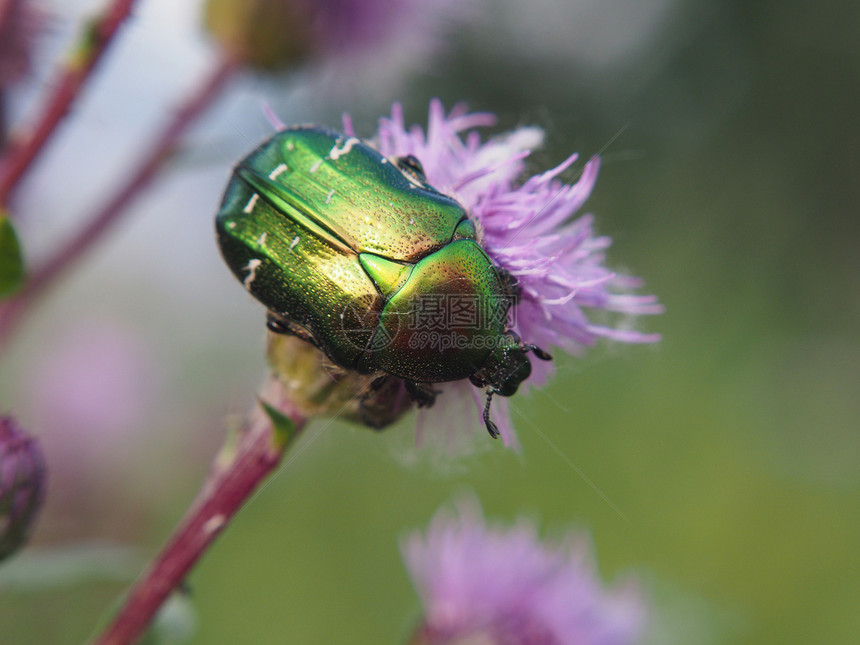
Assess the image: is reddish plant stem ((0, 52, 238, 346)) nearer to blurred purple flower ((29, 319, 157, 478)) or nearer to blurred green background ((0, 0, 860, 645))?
blurred green background ((0, 0, 860, 645))

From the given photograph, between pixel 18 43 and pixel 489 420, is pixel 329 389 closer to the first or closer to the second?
pixel 489 420

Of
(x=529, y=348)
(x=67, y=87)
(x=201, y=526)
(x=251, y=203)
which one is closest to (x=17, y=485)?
(x=201, y=526)

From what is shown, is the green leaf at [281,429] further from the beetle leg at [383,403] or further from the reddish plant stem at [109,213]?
the reddish plant stem at [109,213]

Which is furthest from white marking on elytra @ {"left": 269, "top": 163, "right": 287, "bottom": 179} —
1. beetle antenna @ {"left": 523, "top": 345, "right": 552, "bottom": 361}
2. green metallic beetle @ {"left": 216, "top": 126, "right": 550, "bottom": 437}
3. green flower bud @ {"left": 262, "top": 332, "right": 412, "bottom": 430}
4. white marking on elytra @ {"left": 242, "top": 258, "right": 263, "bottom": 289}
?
beetle antenna @ {"left": 523, "top": 345, "right": 552, "bottom": 361}

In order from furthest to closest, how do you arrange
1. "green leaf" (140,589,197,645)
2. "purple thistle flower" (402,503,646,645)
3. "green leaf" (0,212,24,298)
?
"purple thistle flower" (402,503,646,645) → "green leaf" (140,589,197,645) → "green leaf" (0,212,24,298)

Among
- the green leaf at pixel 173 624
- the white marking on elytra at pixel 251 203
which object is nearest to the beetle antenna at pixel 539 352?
the white marking on elytra at pixel 251 203

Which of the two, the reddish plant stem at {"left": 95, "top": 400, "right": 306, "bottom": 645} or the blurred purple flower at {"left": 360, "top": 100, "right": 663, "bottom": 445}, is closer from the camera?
the reddish plant stem at {"left": 95, "top": 400, "right": 306, "bottom": 645}
